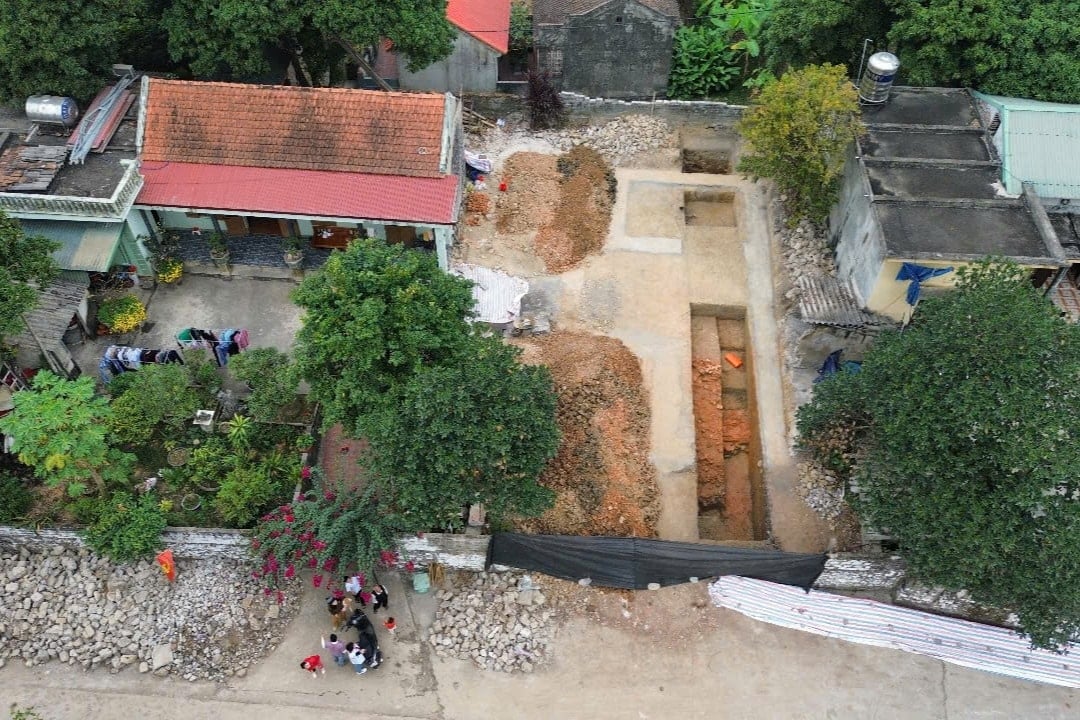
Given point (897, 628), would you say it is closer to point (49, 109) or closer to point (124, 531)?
point (124, 531)

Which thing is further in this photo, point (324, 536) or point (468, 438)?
point (324, 536)

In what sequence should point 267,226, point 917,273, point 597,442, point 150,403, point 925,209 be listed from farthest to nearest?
1. point 267,226
2. point 925,209
3. point 597,442
4. point 917,273
5. point 150,403

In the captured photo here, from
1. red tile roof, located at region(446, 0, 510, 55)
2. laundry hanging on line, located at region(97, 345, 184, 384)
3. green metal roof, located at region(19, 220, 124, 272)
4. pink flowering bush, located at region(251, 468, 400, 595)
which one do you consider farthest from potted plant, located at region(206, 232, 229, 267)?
red tile roof, located at region(446, 0, 510, 55)

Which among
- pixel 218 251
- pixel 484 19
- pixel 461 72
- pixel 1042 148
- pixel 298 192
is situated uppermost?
pixel 484 19

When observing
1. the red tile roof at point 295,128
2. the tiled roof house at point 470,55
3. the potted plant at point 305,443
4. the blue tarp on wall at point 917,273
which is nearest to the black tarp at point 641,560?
the potted plant at point 305,443

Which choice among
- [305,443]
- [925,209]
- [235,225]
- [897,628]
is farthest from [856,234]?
[235,225]

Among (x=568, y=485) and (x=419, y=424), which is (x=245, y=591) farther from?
(x=568, y=485)

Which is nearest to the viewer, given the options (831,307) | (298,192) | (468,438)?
(468,438)
